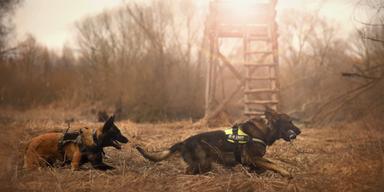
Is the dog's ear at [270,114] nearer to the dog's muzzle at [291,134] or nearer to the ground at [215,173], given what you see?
the dog's muzzle at [291,134]

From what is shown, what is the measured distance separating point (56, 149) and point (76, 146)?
387 mm

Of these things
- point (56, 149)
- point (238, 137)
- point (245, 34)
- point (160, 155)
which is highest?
point (245, 34)

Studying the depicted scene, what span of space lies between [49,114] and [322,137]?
30.4 feet

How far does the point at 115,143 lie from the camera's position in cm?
574

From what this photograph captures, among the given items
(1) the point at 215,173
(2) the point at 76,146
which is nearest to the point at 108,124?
(2) the point at 76,146

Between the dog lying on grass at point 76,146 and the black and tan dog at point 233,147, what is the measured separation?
539mm

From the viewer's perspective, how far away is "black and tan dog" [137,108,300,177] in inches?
219

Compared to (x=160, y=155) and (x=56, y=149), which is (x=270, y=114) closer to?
(x=160, y=155)

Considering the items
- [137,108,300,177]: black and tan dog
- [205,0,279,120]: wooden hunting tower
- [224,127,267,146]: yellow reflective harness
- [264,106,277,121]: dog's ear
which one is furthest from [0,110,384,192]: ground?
[205,0,279,120]: wooden hunting tower

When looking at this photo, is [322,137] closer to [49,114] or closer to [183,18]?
[49,114]

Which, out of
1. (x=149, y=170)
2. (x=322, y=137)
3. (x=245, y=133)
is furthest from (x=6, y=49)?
(x=322, y=137)

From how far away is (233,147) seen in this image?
570cm

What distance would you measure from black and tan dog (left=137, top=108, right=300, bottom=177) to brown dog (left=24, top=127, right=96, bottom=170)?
2.75 feet

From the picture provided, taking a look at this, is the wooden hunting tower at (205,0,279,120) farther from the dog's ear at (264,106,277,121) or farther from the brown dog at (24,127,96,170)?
the brown dog at (24,127,96,170)
